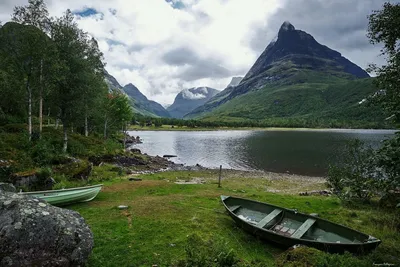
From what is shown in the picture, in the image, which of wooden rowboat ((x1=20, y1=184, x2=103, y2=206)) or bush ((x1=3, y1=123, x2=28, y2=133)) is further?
bush ((x1=3, y1=123, x2=28, y2=133))

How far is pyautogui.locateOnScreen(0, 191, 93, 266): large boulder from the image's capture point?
733 cm

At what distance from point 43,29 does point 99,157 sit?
703 inches

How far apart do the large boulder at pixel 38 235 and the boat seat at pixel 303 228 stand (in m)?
8.69

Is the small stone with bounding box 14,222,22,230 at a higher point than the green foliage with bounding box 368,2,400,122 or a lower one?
lower

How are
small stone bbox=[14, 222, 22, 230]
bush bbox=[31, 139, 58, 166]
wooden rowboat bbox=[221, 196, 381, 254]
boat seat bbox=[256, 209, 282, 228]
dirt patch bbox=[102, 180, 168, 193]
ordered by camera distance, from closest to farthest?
small stone bbox=[14, 222, 22, 230], wooden rowboat bbox=[221, 196, 381, 254], boat seat bbox=[256, 209, 282, 228], dirt patch bbox=[102, 180, 168, 193], bush bbox=[31, 139, 58, 166]

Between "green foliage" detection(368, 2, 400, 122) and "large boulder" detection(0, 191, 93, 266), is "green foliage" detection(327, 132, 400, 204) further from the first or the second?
"large boulder" detection(0, 191, 93, 266)

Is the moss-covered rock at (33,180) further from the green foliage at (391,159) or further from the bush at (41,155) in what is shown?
the green foliage at (391,159)

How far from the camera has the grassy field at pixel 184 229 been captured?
9367 mm

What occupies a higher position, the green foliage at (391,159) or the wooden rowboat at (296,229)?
the green foliage at (391,159)

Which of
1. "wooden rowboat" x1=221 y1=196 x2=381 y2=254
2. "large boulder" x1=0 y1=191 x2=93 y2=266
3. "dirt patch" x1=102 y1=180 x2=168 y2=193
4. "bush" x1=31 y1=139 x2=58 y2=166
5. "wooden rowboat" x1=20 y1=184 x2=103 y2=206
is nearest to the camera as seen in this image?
"large boulder" x1=0 y1=191 x2=93 y2=266

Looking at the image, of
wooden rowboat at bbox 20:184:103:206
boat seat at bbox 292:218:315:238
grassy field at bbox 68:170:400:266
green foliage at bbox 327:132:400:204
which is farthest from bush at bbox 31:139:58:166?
green foliage at bbox 327:132:400:204

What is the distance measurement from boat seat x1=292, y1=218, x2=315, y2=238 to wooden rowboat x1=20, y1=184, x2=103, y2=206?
489 inches

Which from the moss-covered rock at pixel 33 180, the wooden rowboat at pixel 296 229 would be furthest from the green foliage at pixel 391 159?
the moss-covered rock at pixel 33 180

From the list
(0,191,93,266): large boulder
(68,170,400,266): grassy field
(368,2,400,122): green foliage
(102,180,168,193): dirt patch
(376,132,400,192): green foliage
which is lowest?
(102,180,168,193): dirt patch
